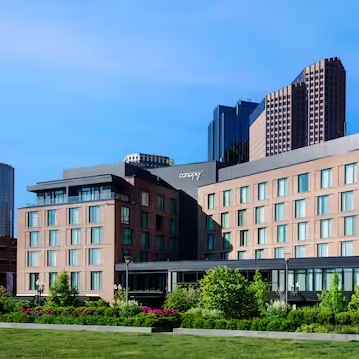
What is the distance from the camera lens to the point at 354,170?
253 ft

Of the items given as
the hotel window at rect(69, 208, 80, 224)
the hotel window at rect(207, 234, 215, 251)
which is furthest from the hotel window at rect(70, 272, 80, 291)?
the hotel window at rect(207, 234, 215, 251)

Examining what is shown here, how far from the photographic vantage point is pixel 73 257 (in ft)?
318

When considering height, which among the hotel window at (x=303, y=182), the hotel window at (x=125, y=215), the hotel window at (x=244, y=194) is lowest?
the hotel window at (x=125, y=215)

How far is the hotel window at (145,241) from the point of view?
323ft

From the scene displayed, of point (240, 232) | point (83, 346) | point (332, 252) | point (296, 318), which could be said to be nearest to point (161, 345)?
point (83, 346)

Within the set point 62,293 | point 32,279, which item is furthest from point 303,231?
point 32,279

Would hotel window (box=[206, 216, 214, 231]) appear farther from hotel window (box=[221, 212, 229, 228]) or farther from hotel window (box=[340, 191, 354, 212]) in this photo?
hotel window (box=[340, 191, 354, 212])

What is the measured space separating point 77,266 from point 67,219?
7090 millimetres

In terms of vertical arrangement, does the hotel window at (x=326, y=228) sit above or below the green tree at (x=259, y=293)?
above

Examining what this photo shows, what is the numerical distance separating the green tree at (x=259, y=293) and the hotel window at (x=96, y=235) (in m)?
26.0

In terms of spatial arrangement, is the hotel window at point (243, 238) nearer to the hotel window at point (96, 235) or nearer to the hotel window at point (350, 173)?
the hotel window at point (350, 173)

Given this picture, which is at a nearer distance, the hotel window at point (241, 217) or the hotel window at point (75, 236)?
the hotel window at point (241, 217)

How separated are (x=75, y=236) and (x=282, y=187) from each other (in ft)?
101

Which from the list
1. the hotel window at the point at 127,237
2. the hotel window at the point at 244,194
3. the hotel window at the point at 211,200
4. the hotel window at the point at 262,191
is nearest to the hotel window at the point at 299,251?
the hotel window at the point at 262,191
